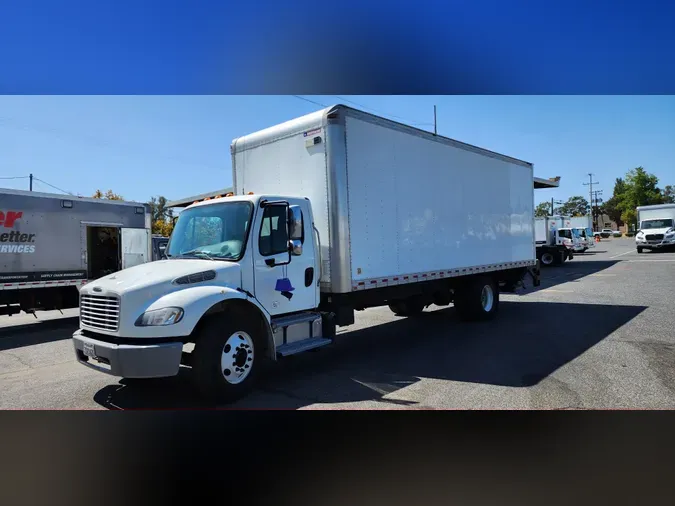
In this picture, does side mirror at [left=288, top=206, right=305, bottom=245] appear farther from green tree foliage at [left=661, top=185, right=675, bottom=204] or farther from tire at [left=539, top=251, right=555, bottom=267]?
tire at [left=539, top=251, right=555, bottom=267]

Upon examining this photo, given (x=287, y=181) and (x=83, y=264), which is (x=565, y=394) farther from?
(x=83, y=264)

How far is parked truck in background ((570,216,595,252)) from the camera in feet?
108

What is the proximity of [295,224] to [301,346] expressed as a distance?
1587 millimetres

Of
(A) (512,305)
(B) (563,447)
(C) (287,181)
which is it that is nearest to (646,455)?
(B) (563,447)

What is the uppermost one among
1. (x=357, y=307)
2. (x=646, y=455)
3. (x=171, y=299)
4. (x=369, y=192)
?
(x=369, y=192)

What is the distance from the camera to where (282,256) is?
604cm

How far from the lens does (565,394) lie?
530 cm

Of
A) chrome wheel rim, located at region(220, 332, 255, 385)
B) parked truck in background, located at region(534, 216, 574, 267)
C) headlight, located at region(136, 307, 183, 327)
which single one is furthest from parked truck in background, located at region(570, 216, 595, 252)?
headlight, located at region(136, 307, 183, 327)

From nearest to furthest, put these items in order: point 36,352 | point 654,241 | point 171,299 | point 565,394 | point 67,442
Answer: point 67,442 → point 171,299 → point 565,394 → point 36,352 → point 654,241

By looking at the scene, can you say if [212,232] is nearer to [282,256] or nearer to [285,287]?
[282,256]

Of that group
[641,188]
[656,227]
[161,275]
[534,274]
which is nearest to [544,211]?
[656,227]

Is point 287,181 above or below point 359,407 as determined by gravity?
above

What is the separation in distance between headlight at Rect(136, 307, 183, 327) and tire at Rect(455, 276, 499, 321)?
6657 mm

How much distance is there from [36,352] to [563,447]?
8.74 metres
